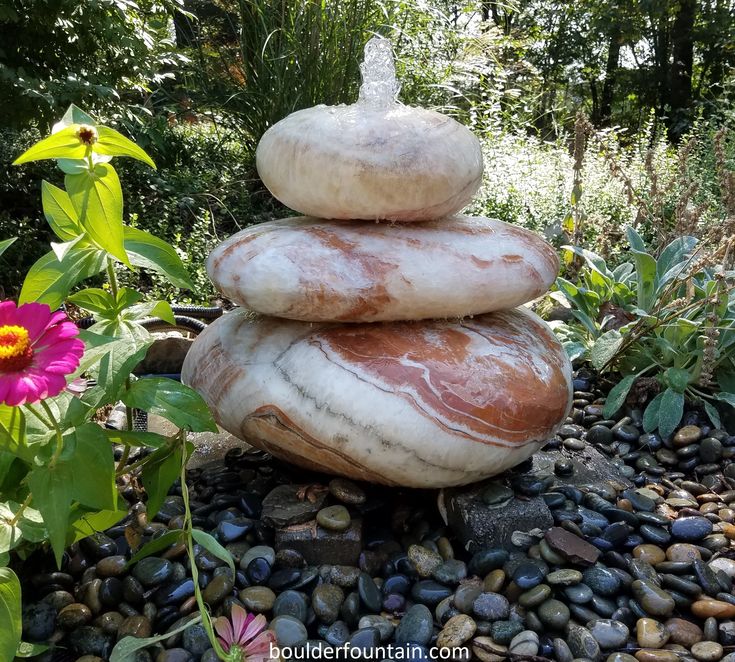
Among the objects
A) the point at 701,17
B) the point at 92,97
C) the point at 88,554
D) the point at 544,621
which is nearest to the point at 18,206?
the point at 92,97

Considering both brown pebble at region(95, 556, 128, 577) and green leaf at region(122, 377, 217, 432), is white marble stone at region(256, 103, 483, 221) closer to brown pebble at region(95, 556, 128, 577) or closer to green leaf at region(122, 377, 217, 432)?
green leaf at region(122, 377, 217, 432)

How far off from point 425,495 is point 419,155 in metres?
1.03

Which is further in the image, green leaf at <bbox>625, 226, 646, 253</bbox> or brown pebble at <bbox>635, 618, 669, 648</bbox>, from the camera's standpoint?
green leaf at <bbox>625, 226, 646, 253</bbox>

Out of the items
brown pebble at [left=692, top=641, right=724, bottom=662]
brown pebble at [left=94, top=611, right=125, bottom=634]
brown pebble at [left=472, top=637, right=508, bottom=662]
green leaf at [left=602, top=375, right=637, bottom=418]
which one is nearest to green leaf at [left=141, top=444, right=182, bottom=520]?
brown pebble at [left=94, top=611, right=125, bottom=634]

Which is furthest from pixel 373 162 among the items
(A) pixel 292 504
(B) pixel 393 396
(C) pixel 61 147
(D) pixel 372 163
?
(A) pixel 292 504

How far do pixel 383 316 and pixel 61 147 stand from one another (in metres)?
0.97

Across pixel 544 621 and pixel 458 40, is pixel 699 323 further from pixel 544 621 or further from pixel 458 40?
pixel 458 40

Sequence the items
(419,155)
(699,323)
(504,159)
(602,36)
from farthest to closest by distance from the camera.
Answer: (602,36) → (504,159) → (699,323) → (419,155)

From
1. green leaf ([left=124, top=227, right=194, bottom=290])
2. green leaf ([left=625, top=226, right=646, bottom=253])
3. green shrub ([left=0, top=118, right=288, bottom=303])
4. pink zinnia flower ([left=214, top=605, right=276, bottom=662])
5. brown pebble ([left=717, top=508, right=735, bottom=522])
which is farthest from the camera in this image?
green shrub ([left=0, top=118, right=288, bottom=303])

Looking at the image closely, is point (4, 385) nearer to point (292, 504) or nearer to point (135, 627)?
point (135, 627)

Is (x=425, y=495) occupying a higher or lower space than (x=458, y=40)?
lower

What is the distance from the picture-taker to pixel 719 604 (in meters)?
1.77

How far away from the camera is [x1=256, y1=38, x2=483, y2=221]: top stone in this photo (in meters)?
2.03

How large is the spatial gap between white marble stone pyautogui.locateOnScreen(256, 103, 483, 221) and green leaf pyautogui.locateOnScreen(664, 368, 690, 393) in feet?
3.77
